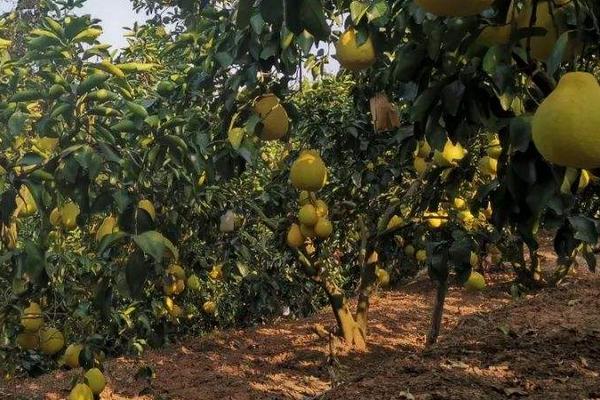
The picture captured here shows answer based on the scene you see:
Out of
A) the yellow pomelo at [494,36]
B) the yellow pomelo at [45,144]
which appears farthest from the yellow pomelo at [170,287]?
the yellow pomelo at [494,36]

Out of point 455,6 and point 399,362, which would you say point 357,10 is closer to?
point 455,6

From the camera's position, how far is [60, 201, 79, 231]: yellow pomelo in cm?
272

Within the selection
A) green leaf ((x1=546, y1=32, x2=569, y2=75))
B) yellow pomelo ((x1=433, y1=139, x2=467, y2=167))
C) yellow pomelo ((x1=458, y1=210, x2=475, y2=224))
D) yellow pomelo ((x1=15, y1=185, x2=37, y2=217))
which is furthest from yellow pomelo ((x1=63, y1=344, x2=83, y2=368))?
yellow pomelo ((x1=458, y1=210, x2=475, y2=224))

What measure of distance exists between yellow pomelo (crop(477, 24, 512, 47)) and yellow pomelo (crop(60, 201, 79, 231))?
6.07 ft

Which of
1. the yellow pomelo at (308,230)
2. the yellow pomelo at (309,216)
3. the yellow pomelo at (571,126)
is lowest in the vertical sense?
the yellow pomelo at (308,230)

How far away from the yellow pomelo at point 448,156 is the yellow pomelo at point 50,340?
213 centimetres

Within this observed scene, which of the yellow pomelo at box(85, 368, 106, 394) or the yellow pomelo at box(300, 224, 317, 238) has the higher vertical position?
the yellow pomelo at box(300, 224, 317, 238)

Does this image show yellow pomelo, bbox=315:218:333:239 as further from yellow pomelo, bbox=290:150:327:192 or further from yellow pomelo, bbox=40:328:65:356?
yellow pomelo, bbox=40:328:65:356

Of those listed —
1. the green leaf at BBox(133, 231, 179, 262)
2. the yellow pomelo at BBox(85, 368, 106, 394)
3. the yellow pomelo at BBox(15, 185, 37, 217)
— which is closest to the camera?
the green leaf at BBox(133, 231, 179, 262)

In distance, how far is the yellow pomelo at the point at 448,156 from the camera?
3.13 m

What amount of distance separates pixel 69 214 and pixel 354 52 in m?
1.47

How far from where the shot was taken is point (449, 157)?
321 cm

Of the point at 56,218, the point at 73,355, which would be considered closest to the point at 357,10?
the point at 56,218

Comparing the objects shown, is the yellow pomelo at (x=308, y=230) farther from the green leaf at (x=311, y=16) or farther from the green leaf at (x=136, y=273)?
the green leaf at (x=311, y=16)
